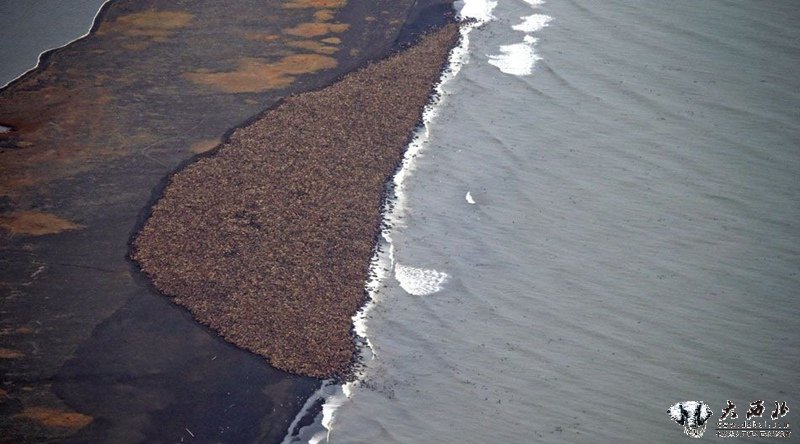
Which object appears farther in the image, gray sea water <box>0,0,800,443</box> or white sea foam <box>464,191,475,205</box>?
white sea foam <box>464,191,475,205</box>

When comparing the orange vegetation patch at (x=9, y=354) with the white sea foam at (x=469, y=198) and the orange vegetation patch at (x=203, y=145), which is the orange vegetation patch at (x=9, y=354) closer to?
the orange vegetation patch at (x=203, y=145)

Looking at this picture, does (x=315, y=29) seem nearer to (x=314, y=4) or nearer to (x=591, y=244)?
(x=314, y=4)

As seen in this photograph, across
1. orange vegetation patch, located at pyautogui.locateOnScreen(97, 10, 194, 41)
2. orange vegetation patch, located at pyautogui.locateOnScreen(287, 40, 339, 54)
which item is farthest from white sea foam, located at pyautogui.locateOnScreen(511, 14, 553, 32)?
orange vegetation patch, located at pyautogui.locateOnScreen(97, 10, 194, 41)

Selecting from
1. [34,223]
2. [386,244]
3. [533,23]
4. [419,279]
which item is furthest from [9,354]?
[533,23]

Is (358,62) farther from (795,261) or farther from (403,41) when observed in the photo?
(795,261)

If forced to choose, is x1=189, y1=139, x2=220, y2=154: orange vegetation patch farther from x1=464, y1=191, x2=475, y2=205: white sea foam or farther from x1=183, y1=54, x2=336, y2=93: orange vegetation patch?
x1=464, y1=191, x2=475, y2=205: white sea foam

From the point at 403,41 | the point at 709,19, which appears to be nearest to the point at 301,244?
the point at 403,41

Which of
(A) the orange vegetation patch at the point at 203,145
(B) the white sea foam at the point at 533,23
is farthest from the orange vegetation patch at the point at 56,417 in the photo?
(B) the white sea foam at the point at 533,23
